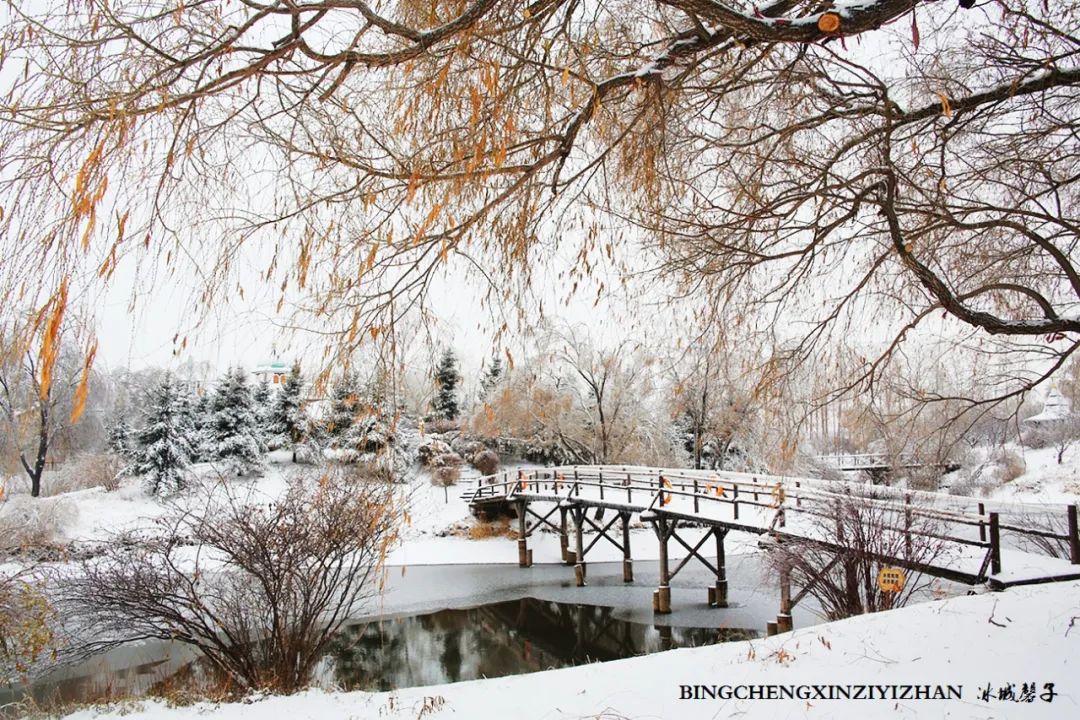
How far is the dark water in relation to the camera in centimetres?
1162

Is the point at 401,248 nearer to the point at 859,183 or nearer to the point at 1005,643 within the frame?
Answer: the point at 859,183

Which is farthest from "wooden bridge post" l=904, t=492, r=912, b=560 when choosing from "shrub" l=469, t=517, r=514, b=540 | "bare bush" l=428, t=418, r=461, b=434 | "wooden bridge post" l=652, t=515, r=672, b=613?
"shrub" l=469, t=517, r=514, b=540

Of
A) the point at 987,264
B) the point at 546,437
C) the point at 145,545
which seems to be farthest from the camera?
the point at 546,437

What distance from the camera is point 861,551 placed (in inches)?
376

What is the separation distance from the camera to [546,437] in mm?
34031

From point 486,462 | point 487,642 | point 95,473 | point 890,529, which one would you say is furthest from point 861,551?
point 95,473

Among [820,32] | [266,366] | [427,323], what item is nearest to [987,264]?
[820,32]

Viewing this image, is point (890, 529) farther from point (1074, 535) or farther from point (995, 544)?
point (1074, 535)

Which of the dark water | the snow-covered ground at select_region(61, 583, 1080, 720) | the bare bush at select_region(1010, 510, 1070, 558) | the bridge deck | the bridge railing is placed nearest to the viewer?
the snow-covered ground at select_region(61, 583, 1080, 720)

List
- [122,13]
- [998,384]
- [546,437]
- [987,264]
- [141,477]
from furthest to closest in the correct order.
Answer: [546,437]
[141,477]
[998,384]
[987,264]
[122,13]

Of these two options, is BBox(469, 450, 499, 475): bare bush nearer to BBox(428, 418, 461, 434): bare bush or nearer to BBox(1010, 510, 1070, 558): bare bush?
BBox(428, 418, 461, 434): bare bush

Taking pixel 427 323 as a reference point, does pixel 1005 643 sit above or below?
below

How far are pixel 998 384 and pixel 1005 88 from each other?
2813mm

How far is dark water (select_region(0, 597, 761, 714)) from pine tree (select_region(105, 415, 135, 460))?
17803 mm
